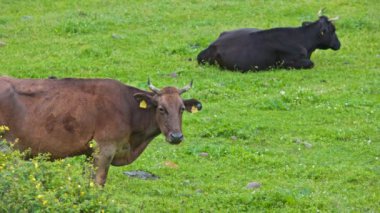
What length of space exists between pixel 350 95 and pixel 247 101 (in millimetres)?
2323

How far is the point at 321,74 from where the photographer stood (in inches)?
953

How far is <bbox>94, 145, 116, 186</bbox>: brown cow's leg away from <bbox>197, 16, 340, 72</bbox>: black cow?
10.2 meters

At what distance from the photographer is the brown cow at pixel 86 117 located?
14.6m

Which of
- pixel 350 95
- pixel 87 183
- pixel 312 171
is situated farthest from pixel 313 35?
pixel 87 183

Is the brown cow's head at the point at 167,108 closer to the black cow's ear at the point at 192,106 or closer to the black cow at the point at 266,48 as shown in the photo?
the black cow's ear at the point at 192,106

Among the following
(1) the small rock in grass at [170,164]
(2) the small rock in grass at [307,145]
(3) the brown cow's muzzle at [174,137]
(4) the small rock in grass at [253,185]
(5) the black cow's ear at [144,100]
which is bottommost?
(4) the small rock in grass at [253,185]

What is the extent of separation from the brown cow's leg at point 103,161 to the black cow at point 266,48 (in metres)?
10.2

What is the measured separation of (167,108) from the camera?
15312mm

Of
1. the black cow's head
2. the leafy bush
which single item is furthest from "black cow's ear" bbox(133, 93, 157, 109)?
the black cow's head

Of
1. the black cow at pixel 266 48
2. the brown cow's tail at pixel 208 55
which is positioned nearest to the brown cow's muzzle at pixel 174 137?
the black cow at pixel 266 48

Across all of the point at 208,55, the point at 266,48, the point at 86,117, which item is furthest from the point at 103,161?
the point at 266,48

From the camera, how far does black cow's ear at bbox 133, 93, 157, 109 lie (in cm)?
1527

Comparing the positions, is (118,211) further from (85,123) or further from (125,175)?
(125,175)

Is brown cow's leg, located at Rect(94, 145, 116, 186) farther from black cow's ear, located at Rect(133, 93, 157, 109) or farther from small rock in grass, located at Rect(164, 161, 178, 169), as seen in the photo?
small rock in grass, located at Rect(164, 161, 178, 169)
